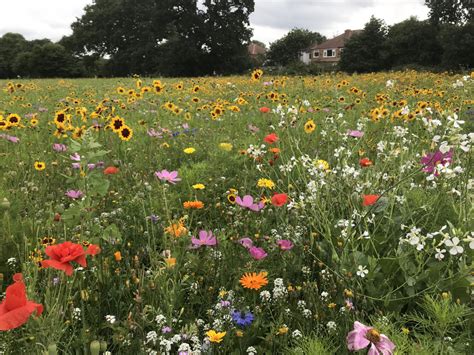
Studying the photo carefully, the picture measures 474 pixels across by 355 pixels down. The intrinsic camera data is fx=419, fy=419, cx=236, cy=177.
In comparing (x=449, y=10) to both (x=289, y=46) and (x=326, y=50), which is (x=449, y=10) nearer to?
(x=289, y=46)

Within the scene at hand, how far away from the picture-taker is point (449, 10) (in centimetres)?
3575

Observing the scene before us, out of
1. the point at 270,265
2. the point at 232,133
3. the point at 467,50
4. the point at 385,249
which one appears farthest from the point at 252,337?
the point at 467,50

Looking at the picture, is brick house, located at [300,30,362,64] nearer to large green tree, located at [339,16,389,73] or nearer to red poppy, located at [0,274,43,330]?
large green tree, located at [339,16,389,73]

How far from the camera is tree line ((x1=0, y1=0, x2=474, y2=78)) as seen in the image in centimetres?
3591

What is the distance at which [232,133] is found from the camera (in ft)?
16.0

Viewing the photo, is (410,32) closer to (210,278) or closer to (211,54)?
(211,54)

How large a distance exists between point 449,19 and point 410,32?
3893mm

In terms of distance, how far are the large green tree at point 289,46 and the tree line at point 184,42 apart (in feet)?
100

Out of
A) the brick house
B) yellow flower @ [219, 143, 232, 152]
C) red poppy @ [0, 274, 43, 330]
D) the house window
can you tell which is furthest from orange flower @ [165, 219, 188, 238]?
the house window

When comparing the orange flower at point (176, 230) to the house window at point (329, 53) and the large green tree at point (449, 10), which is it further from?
the house window at point (329, 53)

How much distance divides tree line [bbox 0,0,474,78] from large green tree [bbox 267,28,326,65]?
30520mm

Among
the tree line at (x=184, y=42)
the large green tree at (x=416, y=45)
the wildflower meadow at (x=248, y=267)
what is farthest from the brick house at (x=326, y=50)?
the wildflower meadow at (x=248, y=267)

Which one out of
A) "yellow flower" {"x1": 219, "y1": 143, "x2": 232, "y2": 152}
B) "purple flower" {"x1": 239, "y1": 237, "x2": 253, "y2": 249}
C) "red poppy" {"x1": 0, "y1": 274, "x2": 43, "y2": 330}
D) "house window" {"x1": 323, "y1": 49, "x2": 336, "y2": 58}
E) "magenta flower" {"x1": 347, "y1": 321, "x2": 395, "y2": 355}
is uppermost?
"house window" {"x1": 323, "y1": 49, "x2": 336, "y2": 58}

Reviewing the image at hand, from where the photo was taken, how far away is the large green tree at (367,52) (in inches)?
1464
